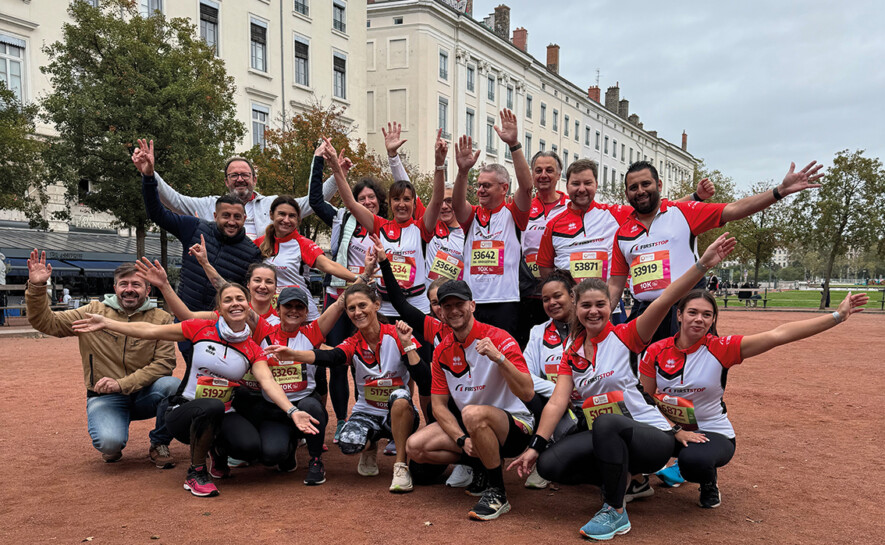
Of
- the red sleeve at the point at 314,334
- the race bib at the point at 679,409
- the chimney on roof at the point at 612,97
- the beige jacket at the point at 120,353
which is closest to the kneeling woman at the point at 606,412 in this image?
the race bib at the point at 679,409

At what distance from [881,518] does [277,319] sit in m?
4.40

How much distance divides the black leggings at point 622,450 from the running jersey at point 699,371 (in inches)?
15.3

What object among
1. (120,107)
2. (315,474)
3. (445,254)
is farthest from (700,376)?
(120,107)

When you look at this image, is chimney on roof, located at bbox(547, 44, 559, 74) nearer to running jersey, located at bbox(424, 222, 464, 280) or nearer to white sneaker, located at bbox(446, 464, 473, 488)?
running jersey, located at bbox(424, 222, 464, 280)

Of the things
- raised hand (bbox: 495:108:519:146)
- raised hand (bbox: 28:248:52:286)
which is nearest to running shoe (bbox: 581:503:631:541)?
raised hand (bbox: 495:108:519:146)

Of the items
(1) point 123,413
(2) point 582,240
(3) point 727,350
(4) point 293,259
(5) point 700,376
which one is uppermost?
(2) point 582,240

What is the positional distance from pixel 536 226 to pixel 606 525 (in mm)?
2694

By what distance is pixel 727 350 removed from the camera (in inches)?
172

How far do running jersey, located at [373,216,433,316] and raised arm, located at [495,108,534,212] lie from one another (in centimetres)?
91

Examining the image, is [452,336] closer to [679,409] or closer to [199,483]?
[679,409]

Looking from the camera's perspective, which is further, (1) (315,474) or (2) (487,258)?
(2) (487,258)

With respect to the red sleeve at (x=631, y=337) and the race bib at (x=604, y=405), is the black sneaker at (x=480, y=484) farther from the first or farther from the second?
the red sleeve at (x=631, y=337)

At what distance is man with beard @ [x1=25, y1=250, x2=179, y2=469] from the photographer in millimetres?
5391

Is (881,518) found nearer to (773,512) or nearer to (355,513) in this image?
(773,512)
